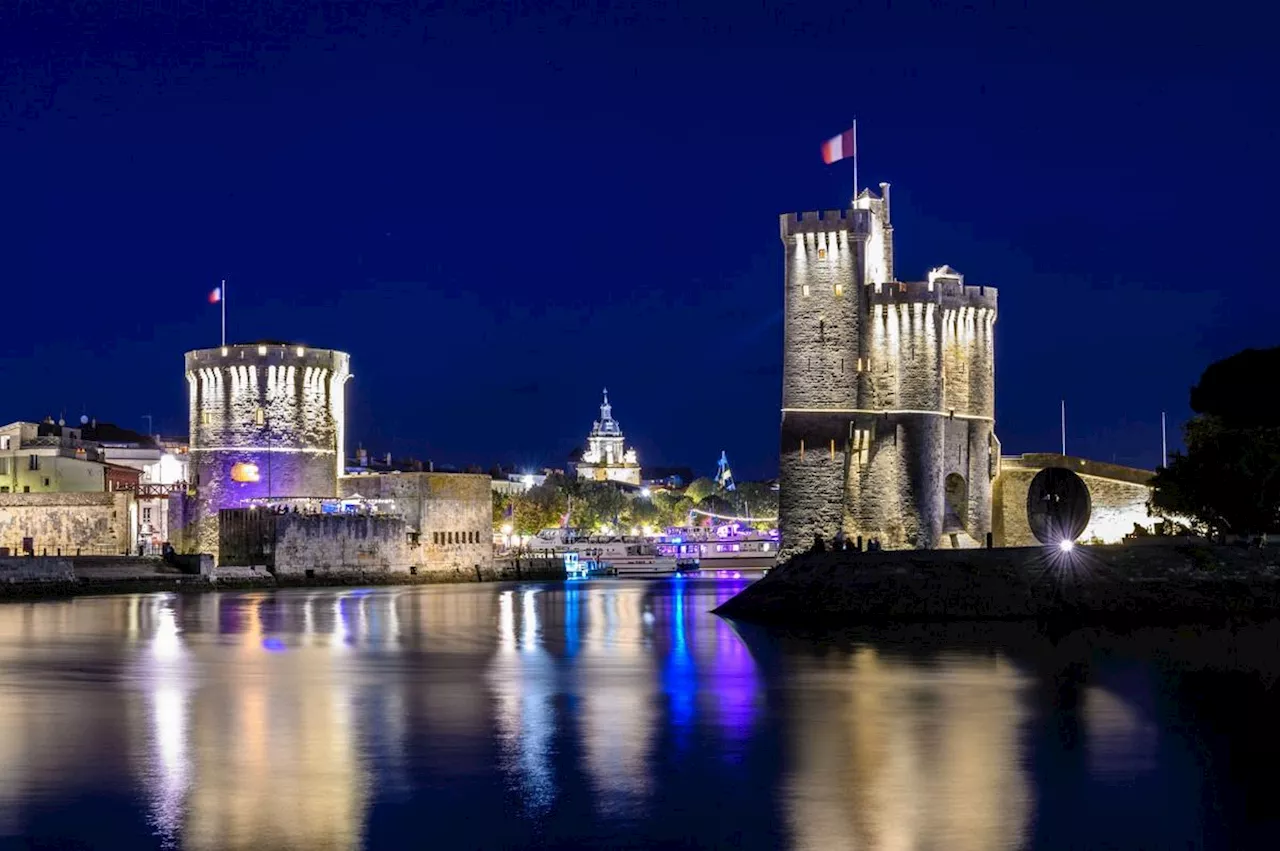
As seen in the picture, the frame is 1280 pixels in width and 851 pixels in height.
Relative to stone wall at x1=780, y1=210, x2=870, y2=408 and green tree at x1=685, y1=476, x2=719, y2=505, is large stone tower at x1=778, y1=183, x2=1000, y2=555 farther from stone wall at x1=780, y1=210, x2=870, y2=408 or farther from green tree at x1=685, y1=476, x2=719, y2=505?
green tree at x1=685, y1=476, x2=719, y2=505

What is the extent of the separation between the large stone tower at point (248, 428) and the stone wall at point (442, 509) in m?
2.60

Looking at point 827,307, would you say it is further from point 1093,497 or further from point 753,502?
point 753,502

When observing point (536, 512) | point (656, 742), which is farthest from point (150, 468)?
point (656, 742)

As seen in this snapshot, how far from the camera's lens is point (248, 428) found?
5741cm

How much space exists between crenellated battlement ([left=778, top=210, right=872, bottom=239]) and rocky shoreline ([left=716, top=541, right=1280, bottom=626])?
18.8m

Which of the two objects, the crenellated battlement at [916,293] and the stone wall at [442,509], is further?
the stone wall at [442,509]

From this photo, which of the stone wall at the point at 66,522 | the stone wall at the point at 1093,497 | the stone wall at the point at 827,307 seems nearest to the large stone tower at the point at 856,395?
the stone wall at the point at 827,307

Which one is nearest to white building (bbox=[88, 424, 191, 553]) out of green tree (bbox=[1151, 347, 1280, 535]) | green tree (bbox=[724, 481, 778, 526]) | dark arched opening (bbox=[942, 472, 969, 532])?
dark arched opening (bbox=[942, 472, 969, 532])

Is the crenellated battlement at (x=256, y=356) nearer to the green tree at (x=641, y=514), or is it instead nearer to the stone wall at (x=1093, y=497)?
the stone wall at (x=1093, y=497)

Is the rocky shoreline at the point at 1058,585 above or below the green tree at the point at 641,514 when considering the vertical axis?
below

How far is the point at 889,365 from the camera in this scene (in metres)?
48.6

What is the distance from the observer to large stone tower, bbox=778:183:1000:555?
4756 cm

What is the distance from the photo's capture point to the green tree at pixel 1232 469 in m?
32.9

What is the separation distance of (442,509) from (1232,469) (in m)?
33.6
